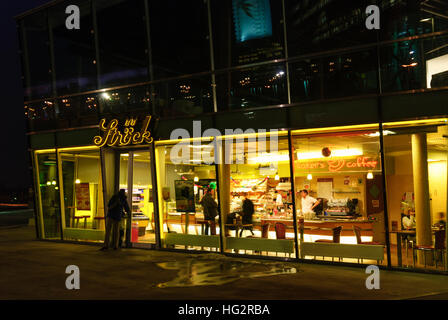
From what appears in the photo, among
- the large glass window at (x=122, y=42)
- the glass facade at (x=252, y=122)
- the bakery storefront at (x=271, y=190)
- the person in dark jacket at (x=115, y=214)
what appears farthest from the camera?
the large glass window at (x=122, y=42)

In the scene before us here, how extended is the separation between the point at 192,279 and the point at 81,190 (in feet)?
28.2

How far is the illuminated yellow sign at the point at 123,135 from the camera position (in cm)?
1405

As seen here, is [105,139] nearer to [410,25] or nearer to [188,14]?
[188,14]

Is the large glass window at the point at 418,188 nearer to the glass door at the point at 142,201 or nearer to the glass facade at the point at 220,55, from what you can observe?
the glass facade at the point at 220,55

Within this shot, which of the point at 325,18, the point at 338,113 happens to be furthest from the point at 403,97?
the point at 325,18

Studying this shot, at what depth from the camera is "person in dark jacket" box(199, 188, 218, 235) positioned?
13781 mm

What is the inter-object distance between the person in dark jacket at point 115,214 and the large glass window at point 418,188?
8052mm

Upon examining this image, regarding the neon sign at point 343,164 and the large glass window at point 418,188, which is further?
the neon sign at point 343,164

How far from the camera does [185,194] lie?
47.5 feet

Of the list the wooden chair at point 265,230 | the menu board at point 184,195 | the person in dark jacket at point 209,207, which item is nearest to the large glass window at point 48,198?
the menu board at point 184,195

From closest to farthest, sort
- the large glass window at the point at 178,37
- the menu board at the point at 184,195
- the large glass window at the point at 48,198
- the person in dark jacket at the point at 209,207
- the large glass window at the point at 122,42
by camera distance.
A: 1. the large glass window at the point at 178,37
2. the person in dark jacket at the point at 209,207
3. the menu board at the point at 184,195
4. the large glass window at the point at 122,42
5. the large glass window at the point at 48,198

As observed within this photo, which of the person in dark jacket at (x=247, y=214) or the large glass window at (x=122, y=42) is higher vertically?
the large glass window at (x=122, y=42)

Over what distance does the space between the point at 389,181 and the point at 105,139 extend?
9196 mm

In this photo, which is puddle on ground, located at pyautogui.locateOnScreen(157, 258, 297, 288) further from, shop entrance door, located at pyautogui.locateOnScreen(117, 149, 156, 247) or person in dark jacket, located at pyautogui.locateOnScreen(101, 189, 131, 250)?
shop entrance door, located at pyautogui.locateOnScreen(117, 149, 156, 247)
